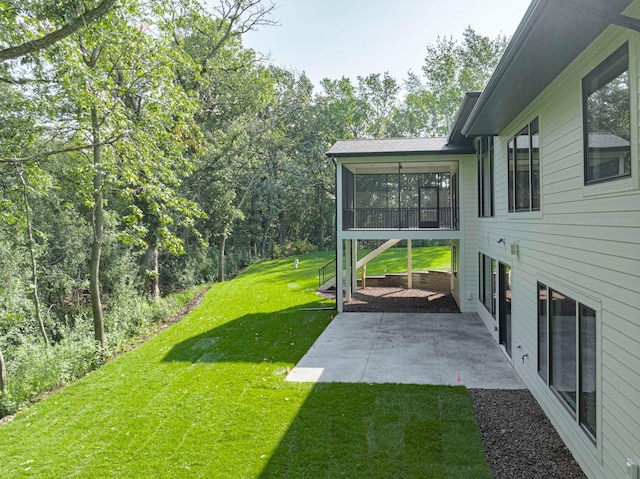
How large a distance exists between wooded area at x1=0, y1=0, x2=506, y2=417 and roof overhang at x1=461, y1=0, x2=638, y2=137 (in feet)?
17.9

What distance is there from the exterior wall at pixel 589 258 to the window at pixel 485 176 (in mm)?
2814

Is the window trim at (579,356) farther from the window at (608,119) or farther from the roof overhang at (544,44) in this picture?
the roof overhang at (544,44)

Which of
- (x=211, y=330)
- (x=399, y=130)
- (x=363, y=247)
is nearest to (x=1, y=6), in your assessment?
(x=211, y=330)

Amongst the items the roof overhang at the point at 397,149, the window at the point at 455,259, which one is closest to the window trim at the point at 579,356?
the roof overhang at the point at 397,149

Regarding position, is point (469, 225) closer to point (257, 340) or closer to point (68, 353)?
point (257, 340)

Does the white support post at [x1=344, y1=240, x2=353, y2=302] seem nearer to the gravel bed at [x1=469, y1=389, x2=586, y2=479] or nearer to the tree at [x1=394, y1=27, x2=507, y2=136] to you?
the gravel bed at [x1=469, y1=389, x2=586, y2=479]

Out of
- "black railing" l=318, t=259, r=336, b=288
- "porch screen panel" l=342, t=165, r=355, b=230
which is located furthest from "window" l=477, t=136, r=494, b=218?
"black railing" l=318, t=259, r=336, b=288

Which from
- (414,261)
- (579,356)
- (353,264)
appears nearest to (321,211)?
(414,261)

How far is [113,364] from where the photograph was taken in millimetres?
9172

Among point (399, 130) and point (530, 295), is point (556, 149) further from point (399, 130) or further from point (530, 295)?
point (399, 130)

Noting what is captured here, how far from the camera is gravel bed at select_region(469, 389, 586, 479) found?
→ 4.49 meters

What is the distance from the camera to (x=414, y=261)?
73.9 feet

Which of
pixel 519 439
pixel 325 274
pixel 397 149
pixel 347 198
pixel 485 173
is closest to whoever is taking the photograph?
pixel 519 439

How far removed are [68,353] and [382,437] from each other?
7033mm
